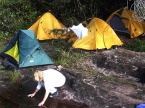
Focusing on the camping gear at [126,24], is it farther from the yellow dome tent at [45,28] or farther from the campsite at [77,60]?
the yellow dome tent at [45,28]

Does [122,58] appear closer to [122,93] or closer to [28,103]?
[122,93]

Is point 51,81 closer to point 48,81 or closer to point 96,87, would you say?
point 48,81

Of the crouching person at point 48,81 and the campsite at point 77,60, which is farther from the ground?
the crouching person at point 48,81

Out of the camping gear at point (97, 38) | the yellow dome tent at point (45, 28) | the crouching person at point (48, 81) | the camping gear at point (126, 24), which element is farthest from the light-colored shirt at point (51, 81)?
the camping gear at point (126, 24)

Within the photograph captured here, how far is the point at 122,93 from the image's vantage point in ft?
Result: 34.6

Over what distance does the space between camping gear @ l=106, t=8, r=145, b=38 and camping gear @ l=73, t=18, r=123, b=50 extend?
1.94 m

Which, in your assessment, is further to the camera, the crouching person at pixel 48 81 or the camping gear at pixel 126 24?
the camping gear at pixel 126 24

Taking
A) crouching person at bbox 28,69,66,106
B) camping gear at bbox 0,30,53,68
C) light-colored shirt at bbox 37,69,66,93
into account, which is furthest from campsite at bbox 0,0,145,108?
light-colored shirt at bbox 37,69,66,93

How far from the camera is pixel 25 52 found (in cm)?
1262

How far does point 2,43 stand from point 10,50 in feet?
9.38

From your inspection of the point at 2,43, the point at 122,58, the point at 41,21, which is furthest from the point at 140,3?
the point at 2,43

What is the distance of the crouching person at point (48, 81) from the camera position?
959 cm

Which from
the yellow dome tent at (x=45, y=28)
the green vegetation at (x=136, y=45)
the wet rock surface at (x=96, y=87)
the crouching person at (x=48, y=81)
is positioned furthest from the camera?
the yellow dome tent at (x=45, y=28)

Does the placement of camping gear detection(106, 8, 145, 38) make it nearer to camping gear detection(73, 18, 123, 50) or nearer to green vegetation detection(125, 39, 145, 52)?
green vegetation detection(125, 39, 145, 52)
